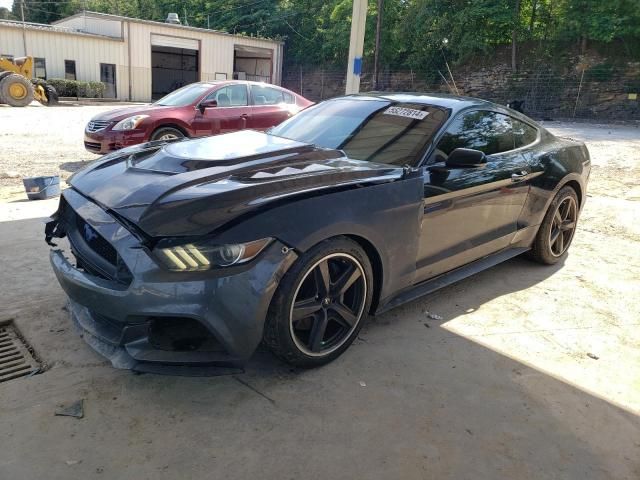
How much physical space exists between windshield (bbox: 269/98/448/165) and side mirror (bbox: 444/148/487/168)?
0.20 metres

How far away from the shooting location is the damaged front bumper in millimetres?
2270

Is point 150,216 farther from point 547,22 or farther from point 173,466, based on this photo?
point 547,22

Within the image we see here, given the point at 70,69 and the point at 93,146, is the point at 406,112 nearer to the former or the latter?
the point at 93,146

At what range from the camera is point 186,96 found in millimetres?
8641

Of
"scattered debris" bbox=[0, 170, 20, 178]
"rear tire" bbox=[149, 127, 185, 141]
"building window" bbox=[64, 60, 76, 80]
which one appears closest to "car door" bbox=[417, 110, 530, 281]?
"rear tire" bbox=[149, 127, 185, 141]

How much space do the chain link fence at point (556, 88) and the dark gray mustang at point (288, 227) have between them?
67.3 feet

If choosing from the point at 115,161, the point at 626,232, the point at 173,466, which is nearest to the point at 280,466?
the point at 173,466

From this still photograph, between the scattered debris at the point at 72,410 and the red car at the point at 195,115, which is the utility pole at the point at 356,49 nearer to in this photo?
the red car at the point at 195,115

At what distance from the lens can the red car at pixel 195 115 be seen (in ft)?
25.7

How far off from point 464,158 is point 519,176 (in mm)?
876

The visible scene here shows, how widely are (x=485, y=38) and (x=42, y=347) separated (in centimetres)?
2802

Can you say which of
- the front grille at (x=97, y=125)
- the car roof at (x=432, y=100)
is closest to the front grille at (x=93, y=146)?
the front grille at (x=97, y=125)

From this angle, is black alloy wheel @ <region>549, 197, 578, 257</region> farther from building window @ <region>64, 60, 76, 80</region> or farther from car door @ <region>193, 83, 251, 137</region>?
building window @ <region>64, 60, 76, 80</region>

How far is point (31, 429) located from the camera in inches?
88.9
